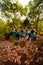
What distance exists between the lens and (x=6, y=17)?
55.6m

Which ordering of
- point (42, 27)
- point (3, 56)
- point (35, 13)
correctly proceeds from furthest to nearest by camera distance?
point (42, 27)
point (35, 13)
point (3, 56)

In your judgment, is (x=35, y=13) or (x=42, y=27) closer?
(x=35, y=13)

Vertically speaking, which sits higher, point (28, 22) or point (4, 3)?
point (4, 3)

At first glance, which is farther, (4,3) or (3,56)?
(4,3)

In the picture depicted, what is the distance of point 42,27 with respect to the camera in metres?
67.4

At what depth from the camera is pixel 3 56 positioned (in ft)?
25.7

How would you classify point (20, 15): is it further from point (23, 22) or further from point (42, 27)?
point (42, 27)

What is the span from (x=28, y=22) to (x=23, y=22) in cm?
164

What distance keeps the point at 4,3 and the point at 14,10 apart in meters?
3.84

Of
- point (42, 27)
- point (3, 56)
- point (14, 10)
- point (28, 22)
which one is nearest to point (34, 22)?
point (28, 22)

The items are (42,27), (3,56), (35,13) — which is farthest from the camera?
(42,27)

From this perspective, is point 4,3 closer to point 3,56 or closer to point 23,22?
point 23,22

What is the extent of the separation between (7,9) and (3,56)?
47120 mm

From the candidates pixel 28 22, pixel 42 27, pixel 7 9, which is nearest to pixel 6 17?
pixel 7 9
